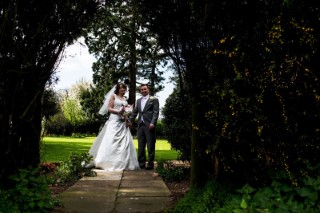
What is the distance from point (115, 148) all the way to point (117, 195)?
433cm

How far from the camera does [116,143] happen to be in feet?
35.6

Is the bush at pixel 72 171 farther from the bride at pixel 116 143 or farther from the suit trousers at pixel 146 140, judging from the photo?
the suit trousers at pixel 146 140

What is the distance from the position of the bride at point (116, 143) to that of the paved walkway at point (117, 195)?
1.72 meters

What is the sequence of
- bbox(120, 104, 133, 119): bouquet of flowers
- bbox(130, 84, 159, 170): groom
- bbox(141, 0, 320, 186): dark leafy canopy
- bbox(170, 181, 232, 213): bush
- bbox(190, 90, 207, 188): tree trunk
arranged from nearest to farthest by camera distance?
bbox(141, 0, 320, 186): dark leafy canopy, bbox(170, 181, 232, 213): bush, bbox(190, 90, 207, 188): tree trunk, bbox(130, 84, 159, 170): groom, bbox(120, 104, 133, 119): bouquet of flowers

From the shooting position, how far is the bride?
1060 cm

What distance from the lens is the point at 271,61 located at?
4.15 meters

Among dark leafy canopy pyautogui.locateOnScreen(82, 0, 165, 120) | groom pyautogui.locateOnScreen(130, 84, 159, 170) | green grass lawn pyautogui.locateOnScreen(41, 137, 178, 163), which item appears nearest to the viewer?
groom pyautogui.locateOnScreen(130, 84, 159, 170)

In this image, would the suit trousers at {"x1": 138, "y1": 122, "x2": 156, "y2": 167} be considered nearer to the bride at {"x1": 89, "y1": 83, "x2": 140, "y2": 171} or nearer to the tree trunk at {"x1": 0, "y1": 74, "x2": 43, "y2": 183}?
the bride at {"x1": 89, "y1": 83, "x2": 140, "y2": 171}

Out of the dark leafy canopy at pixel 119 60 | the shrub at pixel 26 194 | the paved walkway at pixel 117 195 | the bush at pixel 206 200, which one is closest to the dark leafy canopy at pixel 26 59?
the shrub at pixel 26 194

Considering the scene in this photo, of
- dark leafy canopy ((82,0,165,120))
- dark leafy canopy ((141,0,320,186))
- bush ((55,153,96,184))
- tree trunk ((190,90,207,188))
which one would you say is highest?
dark leafy canopy ((82,0,165,120))

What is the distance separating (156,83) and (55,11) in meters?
29.6

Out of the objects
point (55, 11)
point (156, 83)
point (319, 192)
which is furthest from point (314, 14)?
point (156, 83)

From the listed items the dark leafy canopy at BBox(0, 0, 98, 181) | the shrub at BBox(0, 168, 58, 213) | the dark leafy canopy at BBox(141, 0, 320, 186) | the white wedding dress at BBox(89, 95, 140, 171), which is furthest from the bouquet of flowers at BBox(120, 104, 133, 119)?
the dark leafy canopy at BBox(141, 0, 320, 186)

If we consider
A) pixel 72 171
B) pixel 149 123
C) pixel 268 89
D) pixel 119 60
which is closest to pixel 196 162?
pixel 268 89
